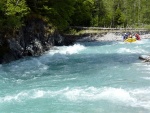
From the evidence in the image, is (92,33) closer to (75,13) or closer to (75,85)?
(75,13)

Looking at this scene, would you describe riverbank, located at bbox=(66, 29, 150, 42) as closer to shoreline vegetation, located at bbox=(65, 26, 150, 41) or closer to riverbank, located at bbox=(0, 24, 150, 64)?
shoreline vegetation, located at bbox=(65, 26, 150, 41)

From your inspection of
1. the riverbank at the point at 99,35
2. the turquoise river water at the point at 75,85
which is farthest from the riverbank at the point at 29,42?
the riverbank at the point at 99,35

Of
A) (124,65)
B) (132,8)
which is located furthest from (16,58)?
(132,8)

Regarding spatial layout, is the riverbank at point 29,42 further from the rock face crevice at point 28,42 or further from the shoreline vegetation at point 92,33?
the shoreline vegetation at point 92,33

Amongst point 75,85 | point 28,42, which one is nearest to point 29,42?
point 28,42

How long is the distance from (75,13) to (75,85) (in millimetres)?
45208

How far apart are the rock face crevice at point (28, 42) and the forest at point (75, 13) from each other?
0.90 metres

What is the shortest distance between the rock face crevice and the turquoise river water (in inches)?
46.0

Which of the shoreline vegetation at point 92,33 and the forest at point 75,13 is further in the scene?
the shoreline vegetation at point 92,33

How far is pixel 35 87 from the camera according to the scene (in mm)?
20766

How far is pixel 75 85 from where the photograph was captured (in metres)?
20.9

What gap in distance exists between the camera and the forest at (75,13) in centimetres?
3031

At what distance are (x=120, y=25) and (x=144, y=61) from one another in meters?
49.5

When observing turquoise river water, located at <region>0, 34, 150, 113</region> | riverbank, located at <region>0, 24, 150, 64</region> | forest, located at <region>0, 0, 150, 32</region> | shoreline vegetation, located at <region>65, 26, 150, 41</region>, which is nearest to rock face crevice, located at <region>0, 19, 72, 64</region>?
riverbank, located at <region>0, 24, 150, 64</region>
